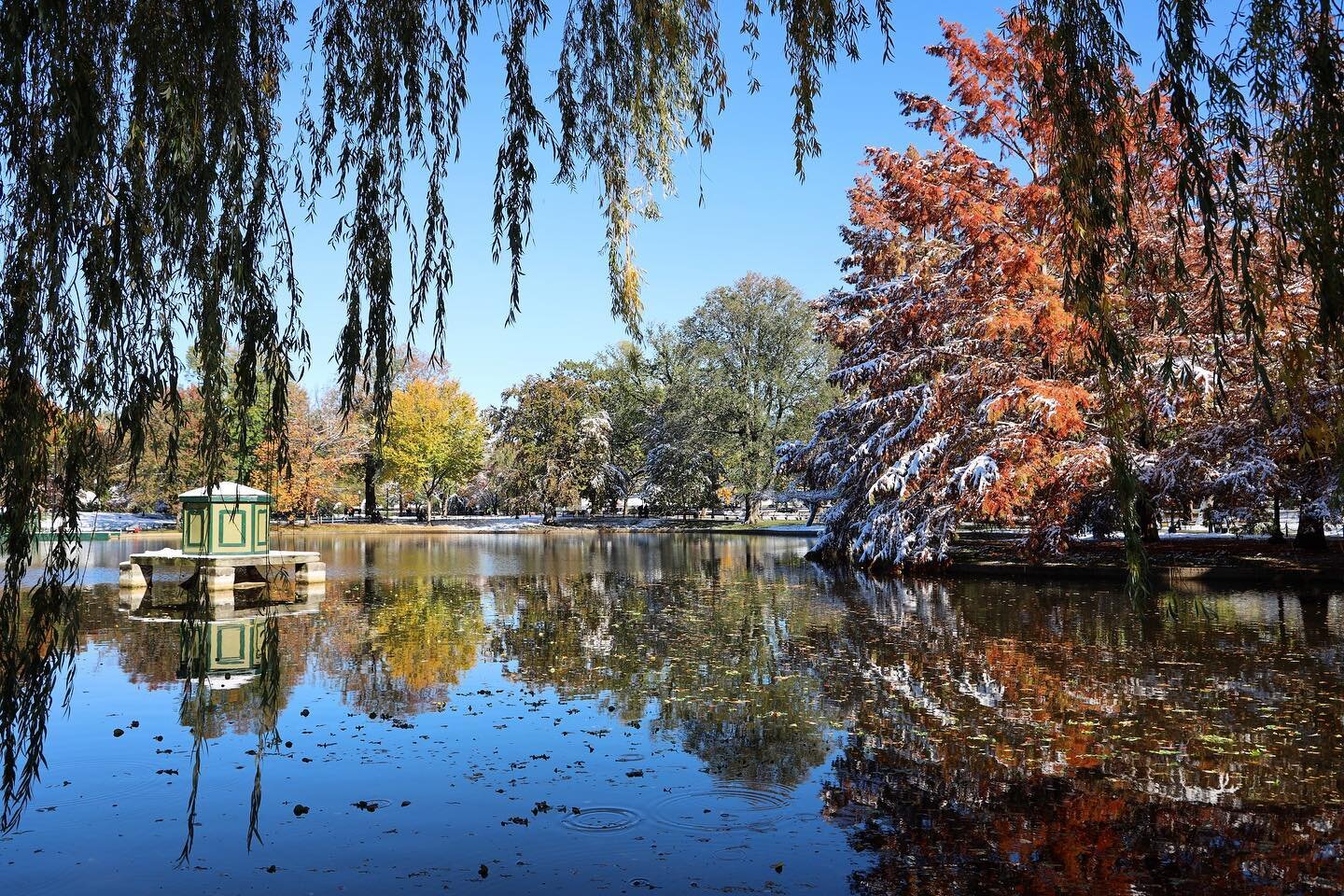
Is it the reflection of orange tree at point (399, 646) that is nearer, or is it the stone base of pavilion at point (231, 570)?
the reflection of orange tree at point (399, 646)

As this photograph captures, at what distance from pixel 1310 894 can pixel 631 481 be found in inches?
2368

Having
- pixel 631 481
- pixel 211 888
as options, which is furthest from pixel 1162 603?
pixel 631 481

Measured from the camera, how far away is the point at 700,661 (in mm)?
10367

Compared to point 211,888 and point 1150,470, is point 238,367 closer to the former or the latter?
point 211,888

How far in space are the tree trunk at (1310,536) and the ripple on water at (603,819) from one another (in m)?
19.8

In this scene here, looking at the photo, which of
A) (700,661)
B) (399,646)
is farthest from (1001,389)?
(399,646)

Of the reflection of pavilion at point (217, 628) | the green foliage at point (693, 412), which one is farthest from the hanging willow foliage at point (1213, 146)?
the green foliage at point (693, 412)

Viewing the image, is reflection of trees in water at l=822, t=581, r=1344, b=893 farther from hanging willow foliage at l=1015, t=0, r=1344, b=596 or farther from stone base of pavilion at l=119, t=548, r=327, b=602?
stone base of pavilion at l=119, t=548, r=327, b=602

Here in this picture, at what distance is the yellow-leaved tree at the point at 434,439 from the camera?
195ft

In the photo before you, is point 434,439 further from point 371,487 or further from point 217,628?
point 217,628

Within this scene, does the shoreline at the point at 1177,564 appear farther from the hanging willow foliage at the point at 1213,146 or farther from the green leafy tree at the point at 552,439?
the green leafy tree at the point at 552,439

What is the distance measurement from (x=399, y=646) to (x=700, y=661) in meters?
3.99

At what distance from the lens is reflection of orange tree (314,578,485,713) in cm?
895

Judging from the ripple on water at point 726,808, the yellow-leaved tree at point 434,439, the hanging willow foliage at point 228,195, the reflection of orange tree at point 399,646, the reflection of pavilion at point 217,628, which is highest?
the yellow-leaved tree at point 434,439
